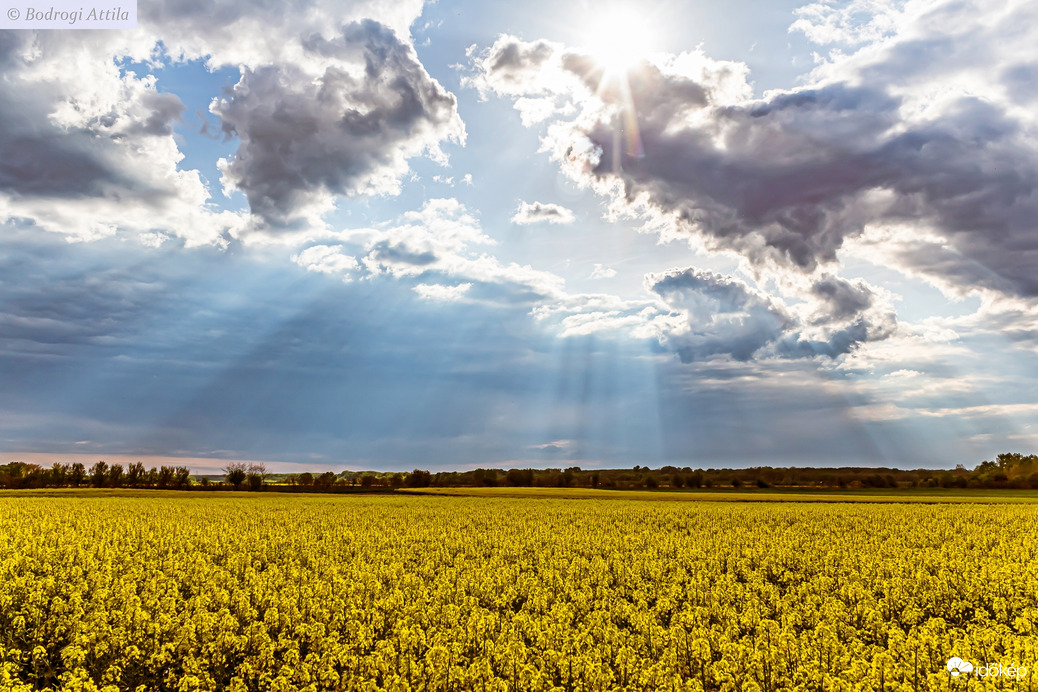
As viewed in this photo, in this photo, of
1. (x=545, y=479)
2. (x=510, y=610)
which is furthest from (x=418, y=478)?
(x=510, y=610)

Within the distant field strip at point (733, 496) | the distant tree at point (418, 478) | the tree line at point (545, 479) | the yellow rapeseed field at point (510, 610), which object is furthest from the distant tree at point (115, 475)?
the yellow rapeseed field at point (510, 610)

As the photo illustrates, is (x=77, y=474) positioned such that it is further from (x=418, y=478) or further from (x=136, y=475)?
(x=418, y=478)

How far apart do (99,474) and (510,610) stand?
498ft

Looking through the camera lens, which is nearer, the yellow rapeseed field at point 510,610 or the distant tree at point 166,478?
the yellow rapeseed field at point 510,610

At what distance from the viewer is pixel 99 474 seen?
433 feet

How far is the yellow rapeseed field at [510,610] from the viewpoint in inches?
437

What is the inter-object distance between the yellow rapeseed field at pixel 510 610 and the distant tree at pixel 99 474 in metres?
119

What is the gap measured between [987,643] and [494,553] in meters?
16.6

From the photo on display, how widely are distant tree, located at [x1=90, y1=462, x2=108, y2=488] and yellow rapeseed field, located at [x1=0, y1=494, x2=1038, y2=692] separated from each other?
391ft

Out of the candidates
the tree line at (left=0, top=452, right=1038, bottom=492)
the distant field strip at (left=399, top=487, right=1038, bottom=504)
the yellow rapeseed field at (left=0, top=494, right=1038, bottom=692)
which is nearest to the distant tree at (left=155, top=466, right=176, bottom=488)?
the tree line at (left=0, top=452, right=1038, bottom=492)

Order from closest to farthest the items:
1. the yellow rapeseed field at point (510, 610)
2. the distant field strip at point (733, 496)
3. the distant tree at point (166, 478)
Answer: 1. the yellow rapeseed field at point (510, 610)
2. the distant field strip at point (733, 496)
3. the distant tree at point (166, 478)

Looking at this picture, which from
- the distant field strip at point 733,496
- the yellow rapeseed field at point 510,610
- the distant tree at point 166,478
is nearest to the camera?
the yellow rapeseed field at point 510,610

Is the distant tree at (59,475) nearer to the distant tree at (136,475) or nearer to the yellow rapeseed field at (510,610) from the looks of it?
the distant tree at (136,475)

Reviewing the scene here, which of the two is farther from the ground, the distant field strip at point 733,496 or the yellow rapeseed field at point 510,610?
the yellow rapeseed field at point 510,610
